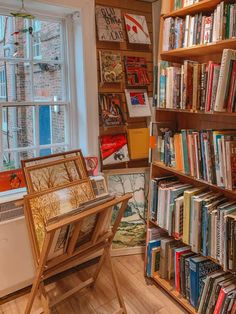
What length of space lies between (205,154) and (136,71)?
42.1 inches

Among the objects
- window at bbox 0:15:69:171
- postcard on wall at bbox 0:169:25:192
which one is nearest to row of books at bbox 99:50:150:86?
window at bbox 0:15:69:171

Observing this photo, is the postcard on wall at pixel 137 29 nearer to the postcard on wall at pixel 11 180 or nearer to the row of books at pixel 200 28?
the row of books at pixel 200 28

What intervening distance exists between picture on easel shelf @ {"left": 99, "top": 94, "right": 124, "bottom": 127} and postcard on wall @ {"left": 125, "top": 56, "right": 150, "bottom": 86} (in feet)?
0.60

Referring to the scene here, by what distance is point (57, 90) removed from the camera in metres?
2.49

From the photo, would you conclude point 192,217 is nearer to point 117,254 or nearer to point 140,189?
point 140,189

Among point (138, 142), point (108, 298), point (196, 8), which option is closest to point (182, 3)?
point (196, 8)

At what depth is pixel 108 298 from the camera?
7.08 ft

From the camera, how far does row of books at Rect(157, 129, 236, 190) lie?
5.29 ft

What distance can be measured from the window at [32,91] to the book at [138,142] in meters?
0.56

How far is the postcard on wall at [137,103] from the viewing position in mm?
2473

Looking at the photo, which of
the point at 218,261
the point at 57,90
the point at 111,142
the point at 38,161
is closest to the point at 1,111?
the point at 57,90

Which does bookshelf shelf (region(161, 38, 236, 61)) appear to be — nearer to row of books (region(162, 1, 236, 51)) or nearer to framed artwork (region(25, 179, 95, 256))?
row of books (region(162, 1, 236, 51))

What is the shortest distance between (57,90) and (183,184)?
1276 millimetres

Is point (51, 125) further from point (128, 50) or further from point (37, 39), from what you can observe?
point (128, 50)
